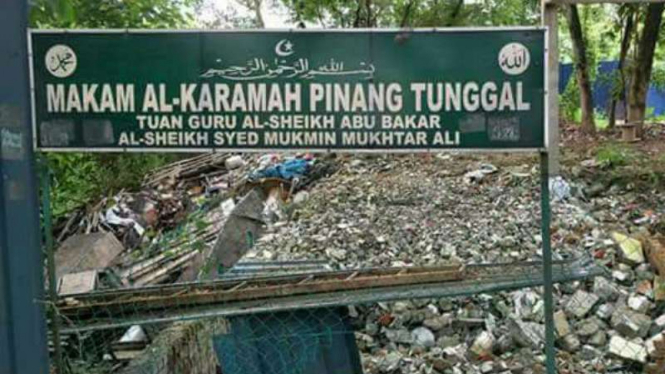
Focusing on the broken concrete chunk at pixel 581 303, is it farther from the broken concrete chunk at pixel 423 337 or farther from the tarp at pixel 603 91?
the tarp at pixel 603 91

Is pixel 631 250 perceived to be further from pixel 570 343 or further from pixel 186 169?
pixel 186 169

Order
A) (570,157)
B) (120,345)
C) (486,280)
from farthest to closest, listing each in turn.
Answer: (570,157)
(120,345)
(486,280)

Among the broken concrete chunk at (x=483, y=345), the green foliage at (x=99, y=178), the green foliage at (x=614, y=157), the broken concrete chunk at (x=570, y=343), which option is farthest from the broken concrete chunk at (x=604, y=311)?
the green foliage at (x=99, y=178)

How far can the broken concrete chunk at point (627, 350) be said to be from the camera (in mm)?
4250

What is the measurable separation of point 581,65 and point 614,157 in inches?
134

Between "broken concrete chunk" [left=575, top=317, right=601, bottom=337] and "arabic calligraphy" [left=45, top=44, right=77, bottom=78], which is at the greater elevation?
"arabic calligraphy" [left=45, top=44, right=77, bottom=78]

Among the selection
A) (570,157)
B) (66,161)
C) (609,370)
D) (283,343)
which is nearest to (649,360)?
(609,370)

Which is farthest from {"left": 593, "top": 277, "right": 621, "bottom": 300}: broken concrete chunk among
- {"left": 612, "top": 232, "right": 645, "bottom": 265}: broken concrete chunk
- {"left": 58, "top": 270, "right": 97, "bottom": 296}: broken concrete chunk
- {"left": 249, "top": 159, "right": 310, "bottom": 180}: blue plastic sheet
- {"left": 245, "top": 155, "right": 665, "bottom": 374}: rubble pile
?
{"left": 249, "top": 159, "right": 310, "bottom": 180}: blue plastic sheet

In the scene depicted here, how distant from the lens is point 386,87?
2.41 metres

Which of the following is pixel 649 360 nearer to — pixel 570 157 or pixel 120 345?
pixel 120 345

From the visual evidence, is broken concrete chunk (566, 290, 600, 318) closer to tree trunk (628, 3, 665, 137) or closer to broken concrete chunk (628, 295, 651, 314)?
broken concrete chunk (628, 295, 651, 314)

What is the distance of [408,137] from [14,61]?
1.30m

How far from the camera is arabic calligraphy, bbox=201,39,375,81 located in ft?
7.91

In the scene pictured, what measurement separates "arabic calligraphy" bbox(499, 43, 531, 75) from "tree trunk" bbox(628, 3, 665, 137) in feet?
30.4
